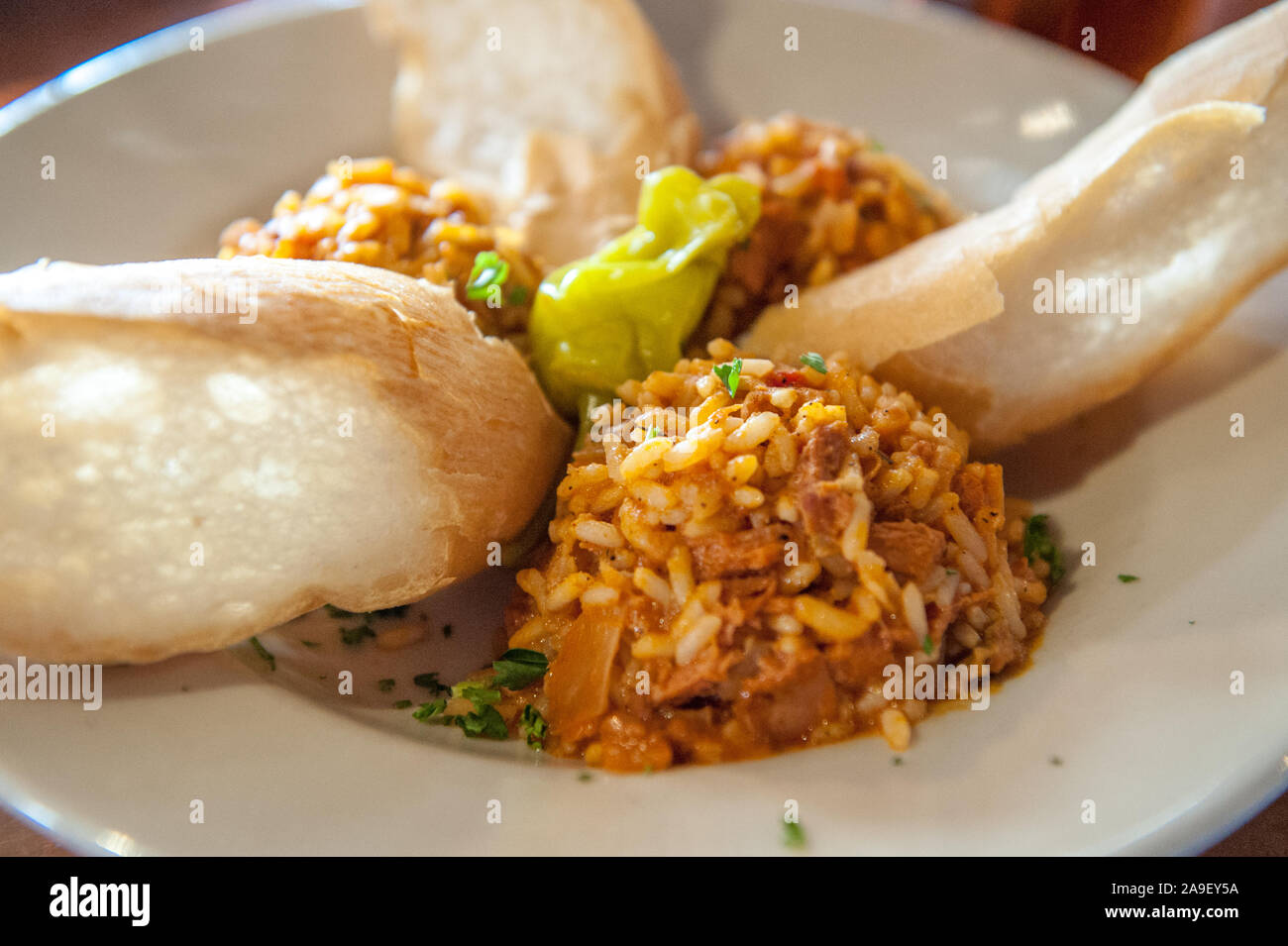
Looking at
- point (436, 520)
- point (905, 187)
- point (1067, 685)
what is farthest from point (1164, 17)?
point (436, 520)

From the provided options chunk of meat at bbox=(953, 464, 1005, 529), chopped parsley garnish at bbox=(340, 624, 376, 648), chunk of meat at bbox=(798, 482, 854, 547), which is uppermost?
chunk of meat at bbox=(953, 464, 1005, 529)

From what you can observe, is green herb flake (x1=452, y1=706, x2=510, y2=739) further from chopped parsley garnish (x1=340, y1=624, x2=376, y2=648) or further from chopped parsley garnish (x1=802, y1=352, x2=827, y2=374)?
chopped parsley garnish (x1=802, y1=352, x2=827, y2=374)

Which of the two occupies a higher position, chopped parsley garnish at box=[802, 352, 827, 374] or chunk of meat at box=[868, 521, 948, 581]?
chopped parsley garnish at box=[802, 352, 827, 374]

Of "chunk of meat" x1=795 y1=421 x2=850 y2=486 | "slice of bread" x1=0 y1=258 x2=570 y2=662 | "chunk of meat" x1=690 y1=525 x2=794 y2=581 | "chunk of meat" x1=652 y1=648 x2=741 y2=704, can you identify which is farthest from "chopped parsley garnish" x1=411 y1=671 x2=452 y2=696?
"chunk of meat" x1=795 y1=421 x2=850 y2=486

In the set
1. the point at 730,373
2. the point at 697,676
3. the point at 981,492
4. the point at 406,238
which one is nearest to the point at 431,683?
the point at 697,676

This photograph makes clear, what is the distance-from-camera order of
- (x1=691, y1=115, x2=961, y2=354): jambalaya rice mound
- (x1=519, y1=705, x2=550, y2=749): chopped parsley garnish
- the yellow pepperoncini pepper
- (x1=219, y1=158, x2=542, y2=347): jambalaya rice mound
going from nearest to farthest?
(x1=519, y1=705, x2=550, y2=749): chopped parsley garnish
(x1=219, y1=158, x2=542, y2=347): jambalaya rice mound
the yellow pepperoncini pepper
(x1=691, y1=115, x2=961, y2=354): jambalaya rice mound

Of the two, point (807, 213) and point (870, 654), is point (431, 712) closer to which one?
point (870, 654)
